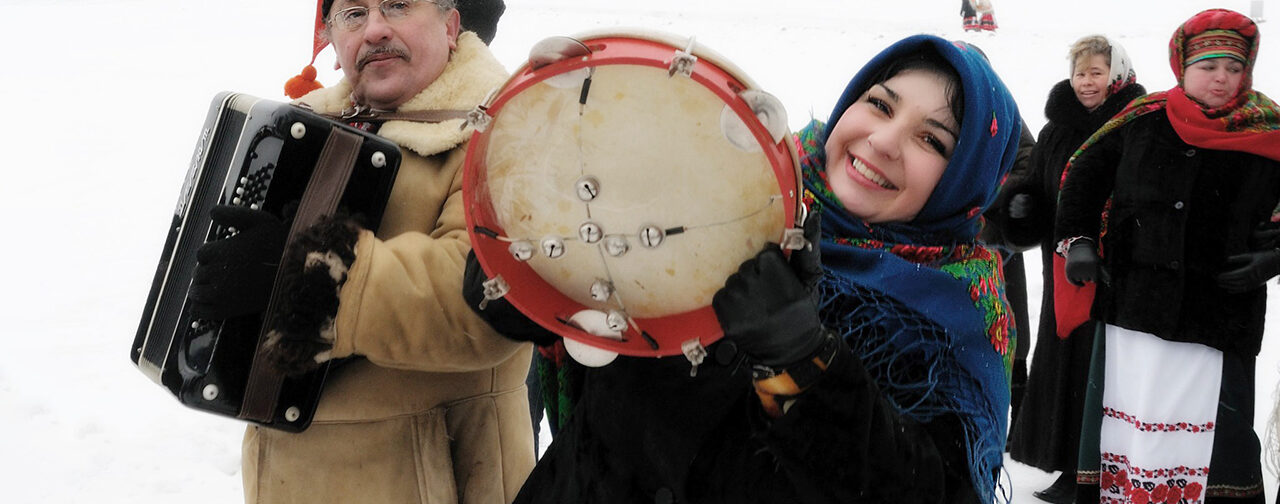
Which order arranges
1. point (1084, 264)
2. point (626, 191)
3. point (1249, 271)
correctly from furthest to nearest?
1. point (1084, 264)
2. point (1249, 271)
3. point (626, 191)

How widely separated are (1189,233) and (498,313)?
2790mm

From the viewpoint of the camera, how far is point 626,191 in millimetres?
1167

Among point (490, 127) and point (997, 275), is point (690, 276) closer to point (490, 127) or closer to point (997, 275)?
point (490, 127)

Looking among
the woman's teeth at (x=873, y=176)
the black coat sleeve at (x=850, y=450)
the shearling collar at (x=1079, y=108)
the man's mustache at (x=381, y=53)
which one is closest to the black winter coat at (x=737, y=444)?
the black coat sleeve at (x=850, y=450)

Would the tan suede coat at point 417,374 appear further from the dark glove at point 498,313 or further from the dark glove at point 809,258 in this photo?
the dark glove at point 809,258

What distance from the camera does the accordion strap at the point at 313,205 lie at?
4.96ft

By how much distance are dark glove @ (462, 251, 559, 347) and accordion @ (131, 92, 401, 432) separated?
320mm

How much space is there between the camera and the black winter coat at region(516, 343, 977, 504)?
1176 millimetres

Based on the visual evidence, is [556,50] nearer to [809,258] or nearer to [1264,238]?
[809,258]

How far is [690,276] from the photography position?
119 cm

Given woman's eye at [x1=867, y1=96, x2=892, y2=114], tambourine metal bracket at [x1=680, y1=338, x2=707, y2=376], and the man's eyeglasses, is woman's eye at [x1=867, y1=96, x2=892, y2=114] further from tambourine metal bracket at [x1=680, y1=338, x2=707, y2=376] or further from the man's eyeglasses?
the man's eyeglasses

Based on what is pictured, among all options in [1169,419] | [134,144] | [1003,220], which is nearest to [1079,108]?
[1003,220]

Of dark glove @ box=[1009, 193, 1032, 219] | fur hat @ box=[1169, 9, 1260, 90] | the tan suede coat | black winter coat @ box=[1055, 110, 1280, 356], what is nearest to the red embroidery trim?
black winter coat @ box=[1055, 110, 1280, 356]

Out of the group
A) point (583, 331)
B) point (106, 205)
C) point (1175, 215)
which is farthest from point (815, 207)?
point (106, 205)
